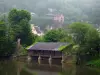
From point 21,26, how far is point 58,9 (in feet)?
247

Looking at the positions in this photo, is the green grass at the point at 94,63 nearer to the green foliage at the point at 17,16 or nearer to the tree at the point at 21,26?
the tree at the point at 21,26

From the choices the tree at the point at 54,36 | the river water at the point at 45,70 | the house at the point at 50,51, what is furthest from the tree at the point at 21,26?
the river water at the point at 45,70

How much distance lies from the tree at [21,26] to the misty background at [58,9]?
140ft

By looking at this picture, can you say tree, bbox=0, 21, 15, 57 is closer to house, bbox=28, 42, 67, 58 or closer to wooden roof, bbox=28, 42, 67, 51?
house, bbox=28, 42, 67, 58

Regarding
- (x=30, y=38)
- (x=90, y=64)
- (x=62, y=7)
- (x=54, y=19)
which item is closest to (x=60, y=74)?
(x=90, y=64)

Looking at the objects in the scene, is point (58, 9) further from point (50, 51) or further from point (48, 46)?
point (50, 51)

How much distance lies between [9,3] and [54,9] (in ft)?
65.3

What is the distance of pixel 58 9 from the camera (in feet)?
476

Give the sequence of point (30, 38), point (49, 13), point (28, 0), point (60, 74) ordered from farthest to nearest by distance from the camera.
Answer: point (28, 0) < point (49, 13) < point (30, 38) < point (60, 74)

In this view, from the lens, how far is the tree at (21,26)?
2771 inches

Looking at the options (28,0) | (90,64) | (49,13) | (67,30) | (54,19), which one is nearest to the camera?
(90,64)

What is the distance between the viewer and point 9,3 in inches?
5541

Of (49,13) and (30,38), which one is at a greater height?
(49,13)

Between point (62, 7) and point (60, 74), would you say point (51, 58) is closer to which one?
point (60, 74)
